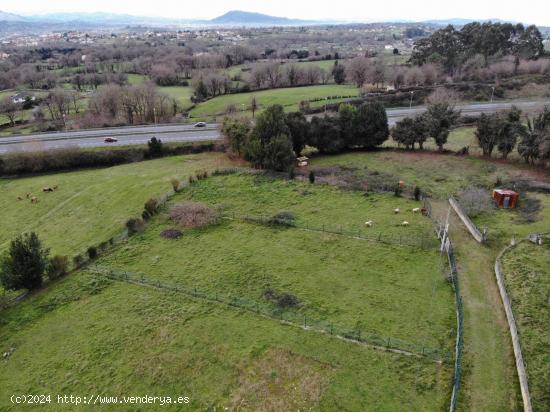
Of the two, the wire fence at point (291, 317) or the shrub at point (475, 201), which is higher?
the shrub at point (475, 201)

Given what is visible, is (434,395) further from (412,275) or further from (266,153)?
(266,153)

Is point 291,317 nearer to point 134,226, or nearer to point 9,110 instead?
point 134,226

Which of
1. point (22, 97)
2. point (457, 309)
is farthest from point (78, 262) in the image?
point (22, 97)

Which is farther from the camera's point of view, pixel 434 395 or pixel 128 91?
pixel 128 91

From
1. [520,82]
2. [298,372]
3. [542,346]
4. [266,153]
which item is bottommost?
[298,372]

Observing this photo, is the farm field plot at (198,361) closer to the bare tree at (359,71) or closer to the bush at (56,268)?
the bush at (56,268)

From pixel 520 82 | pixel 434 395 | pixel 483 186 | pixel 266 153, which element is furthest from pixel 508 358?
pixel 520 82

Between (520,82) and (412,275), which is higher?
(520,82)

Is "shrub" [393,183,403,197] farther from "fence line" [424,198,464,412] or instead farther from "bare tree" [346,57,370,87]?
"bare tree" [346,57,370,87]

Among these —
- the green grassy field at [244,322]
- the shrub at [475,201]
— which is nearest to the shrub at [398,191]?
the green grassy field at [244,322]
